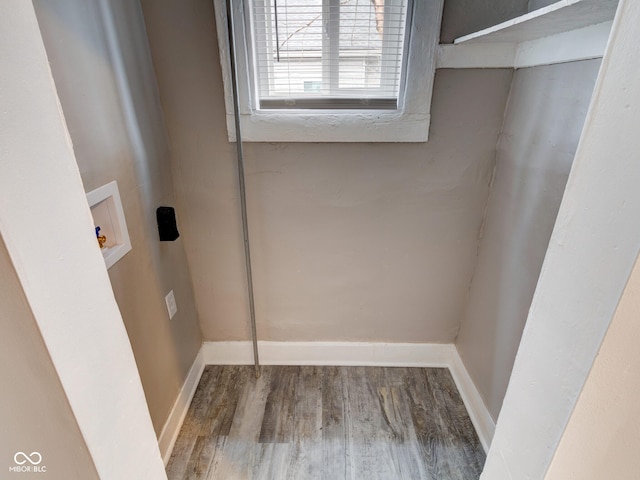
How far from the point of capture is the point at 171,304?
148 centimetres

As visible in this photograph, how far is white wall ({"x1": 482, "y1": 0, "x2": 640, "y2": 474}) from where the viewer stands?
42 centimetres

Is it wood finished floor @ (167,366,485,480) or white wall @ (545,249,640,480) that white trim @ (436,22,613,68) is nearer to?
white wall @ (545,249,640,480)

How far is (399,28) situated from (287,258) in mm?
1064

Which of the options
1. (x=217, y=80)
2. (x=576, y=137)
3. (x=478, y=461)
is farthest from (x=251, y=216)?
(x=478, y=461)

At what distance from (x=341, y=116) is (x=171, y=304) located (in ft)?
3.51

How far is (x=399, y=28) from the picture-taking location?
129 cm

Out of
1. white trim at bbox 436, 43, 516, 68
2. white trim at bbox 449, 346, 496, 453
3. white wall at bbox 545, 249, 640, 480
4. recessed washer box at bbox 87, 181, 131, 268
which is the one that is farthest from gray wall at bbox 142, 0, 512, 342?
white wall at bbox 545, 249, 640, 480

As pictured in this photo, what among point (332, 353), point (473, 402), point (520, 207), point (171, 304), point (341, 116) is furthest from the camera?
point (332, 353)

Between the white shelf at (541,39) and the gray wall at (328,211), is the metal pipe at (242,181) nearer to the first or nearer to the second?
the gray wall at (328,211)

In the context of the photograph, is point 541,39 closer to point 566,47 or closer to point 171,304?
point 566,47

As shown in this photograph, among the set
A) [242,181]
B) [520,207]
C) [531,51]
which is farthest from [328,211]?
[531,51]

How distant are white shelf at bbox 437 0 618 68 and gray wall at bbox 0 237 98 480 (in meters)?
1.11

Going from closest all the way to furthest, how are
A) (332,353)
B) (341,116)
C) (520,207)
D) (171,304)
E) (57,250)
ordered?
(57,250) < (520,207) < (341,116) < (171,304) < (332,353)

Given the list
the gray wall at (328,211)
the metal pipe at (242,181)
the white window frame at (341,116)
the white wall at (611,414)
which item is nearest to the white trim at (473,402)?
the gray wall at (328,211)
